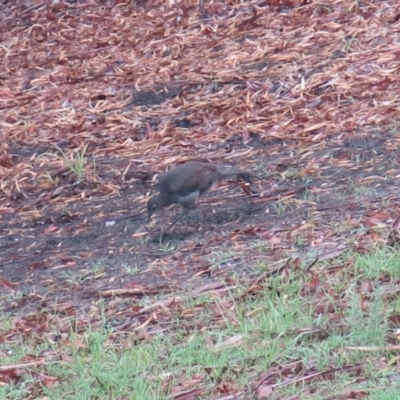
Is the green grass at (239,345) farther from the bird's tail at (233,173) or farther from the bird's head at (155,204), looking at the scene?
the bird's tail at (233,173)

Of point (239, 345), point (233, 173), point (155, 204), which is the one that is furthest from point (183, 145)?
point (239, 345)

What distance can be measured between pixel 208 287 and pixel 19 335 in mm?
1091

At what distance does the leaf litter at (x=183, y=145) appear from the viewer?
6.56m

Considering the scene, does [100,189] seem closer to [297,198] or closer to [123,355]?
[297,198]

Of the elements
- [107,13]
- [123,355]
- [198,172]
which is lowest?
[107,13]

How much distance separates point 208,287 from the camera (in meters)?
6.32

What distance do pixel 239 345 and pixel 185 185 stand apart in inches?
95.5

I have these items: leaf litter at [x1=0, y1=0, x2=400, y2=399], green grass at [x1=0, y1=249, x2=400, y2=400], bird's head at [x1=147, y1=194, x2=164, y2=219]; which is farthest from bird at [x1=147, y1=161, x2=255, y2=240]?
green grass at [x1=0, y1=249, x2=400, y2=400]

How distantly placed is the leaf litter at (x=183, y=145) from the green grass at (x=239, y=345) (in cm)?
4

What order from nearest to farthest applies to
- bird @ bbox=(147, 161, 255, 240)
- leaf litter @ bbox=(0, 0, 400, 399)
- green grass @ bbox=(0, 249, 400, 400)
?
green grass @ bbox=(0, 249, 400, 400)
leaf litter @ bbox=(0, 0, 400, 399)
bird @ bbox=(147, 161, 255, 240)

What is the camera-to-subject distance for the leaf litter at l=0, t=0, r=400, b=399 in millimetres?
6562

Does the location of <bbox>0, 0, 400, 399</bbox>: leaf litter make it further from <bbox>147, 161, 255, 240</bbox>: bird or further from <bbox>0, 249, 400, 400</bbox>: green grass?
<bbox>147, 161, 255, 240</bbox>: bird

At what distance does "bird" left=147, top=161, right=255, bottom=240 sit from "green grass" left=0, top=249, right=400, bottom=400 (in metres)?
1.53

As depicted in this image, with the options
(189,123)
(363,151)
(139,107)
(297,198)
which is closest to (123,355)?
(297,198)
